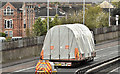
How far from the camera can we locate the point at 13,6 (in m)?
78.1

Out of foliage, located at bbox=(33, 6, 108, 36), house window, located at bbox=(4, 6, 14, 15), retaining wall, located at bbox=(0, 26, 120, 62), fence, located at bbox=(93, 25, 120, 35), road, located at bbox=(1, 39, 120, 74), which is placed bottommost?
road, located at bbox=(1, 39, 120, 74)

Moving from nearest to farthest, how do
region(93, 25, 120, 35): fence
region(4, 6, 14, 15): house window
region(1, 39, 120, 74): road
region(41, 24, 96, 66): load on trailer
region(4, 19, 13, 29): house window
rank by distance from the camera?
region(1, 39, 120, 74): road → region(41, 24, 96, 66): load on trailer → region(93, 25, 120, 35): fence → region(4, 6, 14, 15): house window → region(4, 19, 13, 29): house window

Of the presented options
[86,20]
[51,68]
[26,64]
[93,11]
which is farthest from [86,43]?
[93,11]

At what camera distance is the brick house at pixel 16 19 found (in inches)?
3039

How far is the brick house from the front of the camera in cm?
7719

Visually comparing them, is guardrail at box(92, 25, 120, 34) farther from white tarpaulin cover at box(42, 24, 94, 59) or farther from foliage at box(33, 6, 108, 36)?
white tarpaulin cover at box(42, 24, 94, 59)

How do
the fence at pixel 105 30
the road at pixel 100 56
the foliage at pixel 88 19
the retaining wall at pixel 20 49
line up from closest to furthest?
the road at pixel 100 56, the retaining wall at pixel 20 49, the fence at pixel 105 30, the foliage at pixel 88 19

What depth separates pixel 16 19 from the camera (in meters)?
78.4

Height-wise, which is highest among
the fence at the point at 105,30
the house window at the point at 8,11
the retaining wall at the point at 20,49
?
the house window at the point at 8,11

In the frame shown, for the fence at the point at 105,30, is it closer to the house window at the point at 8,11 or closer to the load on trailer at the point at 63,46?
the load on trailer at the point at 63,46

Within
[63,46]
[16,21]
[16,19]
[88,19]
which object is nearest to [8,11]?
[16,19]

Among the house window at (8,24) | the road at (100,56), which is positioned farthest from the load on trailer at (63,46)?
the house window at (8,24)

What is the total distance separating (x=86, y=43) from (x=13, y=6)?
5020cm

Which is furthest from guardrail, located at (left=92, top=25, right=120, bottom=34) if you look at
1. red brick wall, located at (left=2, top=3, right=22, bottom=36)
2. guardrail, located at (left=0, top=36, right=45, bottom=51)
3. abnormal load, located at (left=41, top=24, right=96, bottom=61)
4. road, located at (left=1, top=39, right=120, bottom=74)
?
red brick wall, located at (left=2, top=3, right=22, bottom=36)
